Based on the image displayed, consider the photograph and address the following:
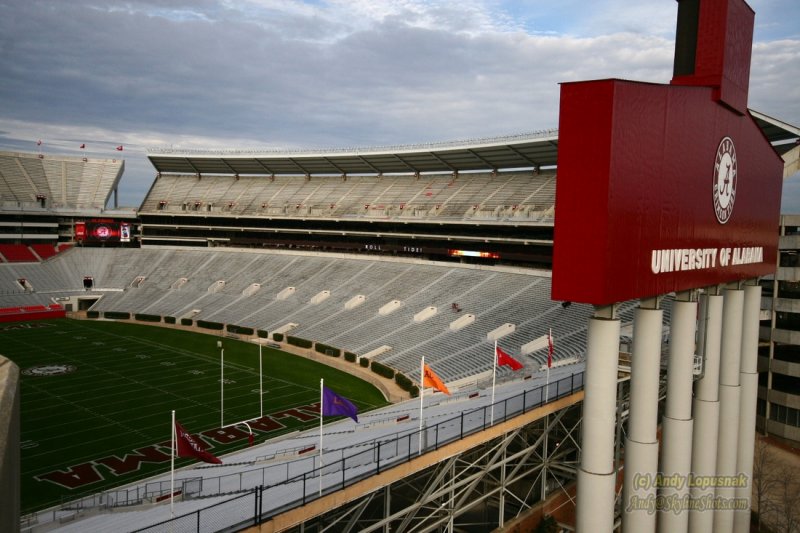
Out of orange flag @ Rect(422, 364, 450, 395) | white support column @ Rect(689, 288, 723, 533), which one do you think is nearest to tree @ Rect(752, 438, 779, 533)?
white support column @ Rect(689, 288, 723, 533)

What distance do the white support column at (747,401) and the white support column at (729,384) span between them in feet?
3.84

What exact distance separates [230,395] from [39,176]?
51356mm

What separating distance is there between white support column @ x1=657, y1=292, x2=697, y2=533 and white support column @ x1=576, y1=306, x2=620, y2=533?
3534 mm

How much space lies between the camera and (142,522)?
10461 mm

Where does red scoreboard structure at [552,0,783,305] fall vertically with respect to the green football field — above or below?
above

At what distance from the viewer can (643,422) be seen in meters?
11.6

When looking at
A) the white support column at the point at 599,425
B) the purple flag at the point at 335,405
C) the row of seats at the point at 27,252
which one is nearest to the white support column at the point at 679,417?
the white support column at the point at 599,425

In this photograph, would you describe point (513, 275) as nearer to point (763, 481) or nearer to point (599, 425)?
point (763, 481)

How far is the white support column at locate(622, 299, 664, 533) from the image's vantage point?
37.3 feet

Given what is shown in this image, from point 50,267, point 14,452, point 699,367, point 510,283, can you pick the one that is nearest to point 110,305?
point 50,267

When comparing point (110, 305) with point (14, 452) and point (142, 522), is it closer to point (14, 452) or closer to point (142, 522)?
point (142, 522)

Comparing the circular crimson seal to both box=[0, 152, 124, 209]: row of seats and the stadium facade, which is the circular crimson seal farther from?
box=[0, 152, 124, 209]: row of seats

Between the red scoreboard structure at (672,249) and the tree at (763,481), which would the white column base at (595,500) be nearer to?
the red scoreboard structure at (672,249)

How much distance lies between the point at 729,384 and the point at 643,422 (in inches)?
257
